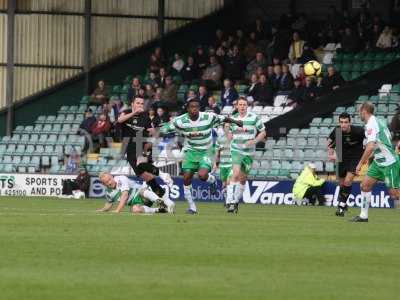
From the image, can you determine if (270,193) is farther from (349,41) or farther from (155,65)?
(155,65)

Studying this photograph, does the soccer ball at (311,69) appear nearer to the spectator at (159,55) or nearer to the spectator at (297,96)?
the spectator at (297,96)

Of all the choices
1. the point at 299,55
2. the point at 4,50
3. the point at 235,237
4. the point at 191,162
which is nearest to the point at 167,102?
the point at 299,55

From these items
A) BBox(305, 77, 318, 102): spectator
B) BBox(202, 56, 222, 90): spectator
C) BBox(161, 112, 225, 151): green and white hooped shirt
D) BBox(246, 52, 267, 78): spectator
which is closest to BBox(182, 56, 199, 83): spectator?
BBox(202, 56, 222, 90): spectator

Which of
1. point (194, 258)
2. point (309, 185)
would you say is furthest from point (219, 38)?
point (194, 258)

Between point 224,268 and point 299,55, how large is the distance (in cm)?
2396

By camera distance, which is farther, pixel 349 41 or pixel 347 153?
pixel 349 41

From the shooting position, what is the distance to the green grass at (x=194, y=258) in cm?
1169

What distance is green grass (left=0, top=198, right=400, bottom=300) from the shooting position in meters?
11.7

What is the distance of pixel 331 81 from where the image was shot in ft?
114

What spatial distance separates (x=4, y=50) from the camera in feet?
134

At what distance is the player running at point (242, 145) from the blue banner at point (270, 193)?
5960 millimetres

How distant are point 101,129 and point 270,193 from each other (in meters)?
6.51

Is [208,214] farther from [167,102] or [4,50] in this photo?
[4,50]

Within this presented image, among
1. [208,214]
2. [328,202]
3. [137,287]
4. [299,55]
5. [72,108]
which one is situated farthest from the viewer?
[72,108]
